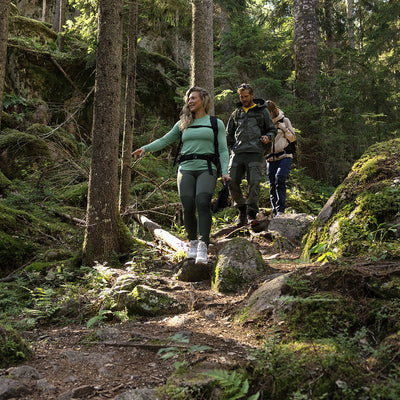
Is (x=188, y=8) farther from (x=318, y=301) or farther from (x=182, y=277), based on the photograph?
(x=318, y=301)

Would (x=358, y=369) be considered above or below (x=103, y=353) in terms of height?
above

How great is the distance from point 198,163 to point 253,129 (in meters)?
1.87

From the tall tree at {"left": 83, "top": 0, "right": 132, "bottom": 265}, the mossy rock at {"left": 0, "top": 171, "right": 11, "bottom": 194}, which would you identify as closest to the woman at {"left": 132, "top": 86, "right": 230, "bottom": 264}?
the tall tree at {"left": 83, "top": 0, "right": 132, "bottom": 265}

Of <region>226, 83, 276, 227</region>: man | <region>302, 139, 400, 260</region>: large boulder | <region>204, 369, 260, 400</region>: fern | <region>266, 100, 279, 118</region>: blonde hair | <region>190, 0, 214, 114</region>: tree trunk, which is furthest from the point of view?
<region>190, 0, 214, 114</region>: tree trunk

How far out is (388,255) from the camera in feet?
11.3

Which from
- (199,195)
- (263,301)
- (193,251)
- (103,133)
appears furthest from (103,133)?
(263,301)

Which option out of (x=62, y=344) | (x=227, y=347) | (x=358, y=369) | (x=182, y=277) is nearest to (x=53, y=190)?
(x=182, y=277)

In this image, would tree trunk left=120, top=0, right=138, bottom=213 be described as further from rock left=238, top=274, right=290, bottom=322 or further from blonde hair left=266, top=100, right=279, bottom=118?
rock left=238, top=274, right=290, bottom=322

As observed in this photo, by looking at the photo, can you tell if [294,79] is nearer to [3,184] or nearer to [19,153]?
[19,153]

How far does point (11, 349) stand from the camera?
2932mm

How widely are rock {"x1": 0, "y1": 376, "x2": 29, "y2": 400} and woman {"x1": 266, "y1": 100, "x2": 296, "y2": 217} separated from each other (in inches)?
235

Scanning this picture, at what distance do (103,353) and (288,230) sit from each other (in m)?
4.67

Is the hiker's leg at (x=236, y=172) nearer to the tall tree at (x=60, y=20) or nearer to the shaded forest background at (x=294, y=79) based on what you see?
the shaded forest background at (x=294, y=79)

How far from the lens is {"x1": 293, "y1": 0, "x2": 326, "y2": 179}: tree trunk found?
11.8 meters
